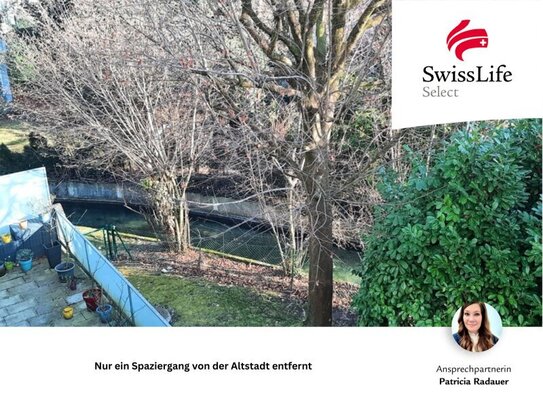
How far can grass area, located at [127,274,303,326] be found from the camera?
5742mm

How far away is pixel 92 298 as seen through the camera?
5672 millimetres

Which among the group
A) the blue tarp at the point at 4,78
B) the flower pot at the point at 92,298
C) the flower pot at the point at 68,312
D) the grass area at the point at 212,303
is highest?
the blue tarp at the point at 4,78

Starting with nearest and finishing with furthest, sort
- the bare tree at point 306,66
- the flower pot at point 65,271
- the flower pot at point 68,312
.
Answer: the bare tree at point 306,66 < the flower pot at point 68,312 < the flower pot at point 65,271

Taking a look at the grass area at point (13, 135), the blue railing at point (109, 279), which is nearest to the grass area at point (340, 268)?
the blue railing at point (109, 279)

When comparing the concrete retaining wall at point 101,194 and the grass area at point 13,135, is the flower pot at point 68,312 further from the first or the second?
the grass area at point 13,135

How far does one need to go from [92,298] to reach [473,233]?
13.9 feet

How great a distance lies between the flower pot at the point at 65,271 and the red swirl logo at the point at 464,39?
5.19 m

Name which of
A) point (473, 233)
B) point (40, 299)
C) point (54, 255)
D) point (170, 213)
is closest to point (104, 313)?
point (40, 299)

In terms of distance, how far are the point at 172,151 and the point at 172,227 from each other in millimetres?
1238

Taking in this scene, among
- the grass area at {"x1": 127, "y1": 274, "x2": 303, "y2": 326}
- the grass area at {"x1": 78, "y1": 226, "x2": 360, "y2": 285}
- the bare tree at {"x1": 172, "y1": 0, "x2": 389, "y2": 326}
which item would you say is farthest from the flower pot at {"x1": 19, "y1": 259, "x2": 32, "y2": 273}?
the bare tree at {"x1": 172, "y1": 0, "x2": 389, "y2": 326}

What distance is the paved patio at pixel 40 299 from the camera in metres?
5.64
